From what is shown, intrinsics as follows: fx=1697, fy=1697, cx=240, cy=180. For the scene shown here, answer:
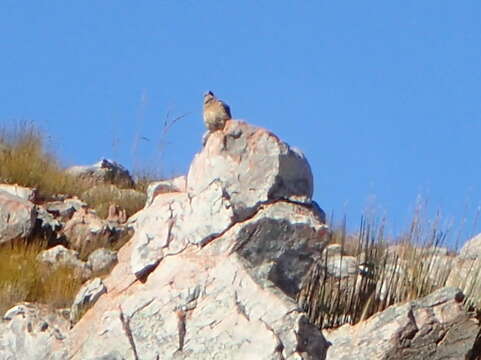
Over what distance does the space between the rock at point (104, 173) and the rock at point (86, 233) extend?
7.18ft

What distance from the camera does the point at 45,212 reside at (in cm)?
1362

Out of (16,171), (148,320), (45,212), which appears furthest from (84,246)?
(148,320)

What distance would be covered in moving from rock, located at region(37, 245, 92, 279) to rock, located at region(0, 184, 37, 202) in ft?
4.63

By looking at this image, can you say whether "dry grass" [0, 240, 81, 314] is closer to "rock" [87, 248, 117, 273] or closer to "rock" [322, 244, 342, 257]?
"rock" [87, 248, 117, 273]

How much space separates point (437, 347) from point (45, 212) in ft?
15.2

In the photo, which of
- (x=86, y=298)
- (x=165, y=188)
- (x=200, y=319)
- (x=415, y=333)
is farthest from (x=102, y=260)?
(x=415, y=333)

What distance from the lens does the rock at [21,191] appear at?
46.4 feet

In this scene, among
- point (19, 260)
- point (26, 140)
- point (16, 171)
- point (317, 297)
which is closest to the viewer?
point (317, 297)

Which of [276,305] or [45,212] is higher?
[45,212]

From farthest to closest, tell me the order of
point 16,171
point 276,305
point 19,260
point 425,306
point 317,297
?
point 16,171, point 19,260, point 317,297, point 425,306, point 276,305

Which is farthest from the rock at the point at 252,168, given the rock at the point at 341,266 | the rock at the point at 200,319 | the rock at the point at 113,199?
the rock at the point at 113,199

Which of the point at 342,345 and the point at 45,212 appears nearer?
the point at 342,345

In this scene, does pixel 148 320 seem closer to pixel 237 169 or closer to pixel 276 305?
pixel 276 305

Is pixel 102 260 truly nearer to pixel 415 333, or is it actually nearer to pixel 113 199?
pixel 113 199
